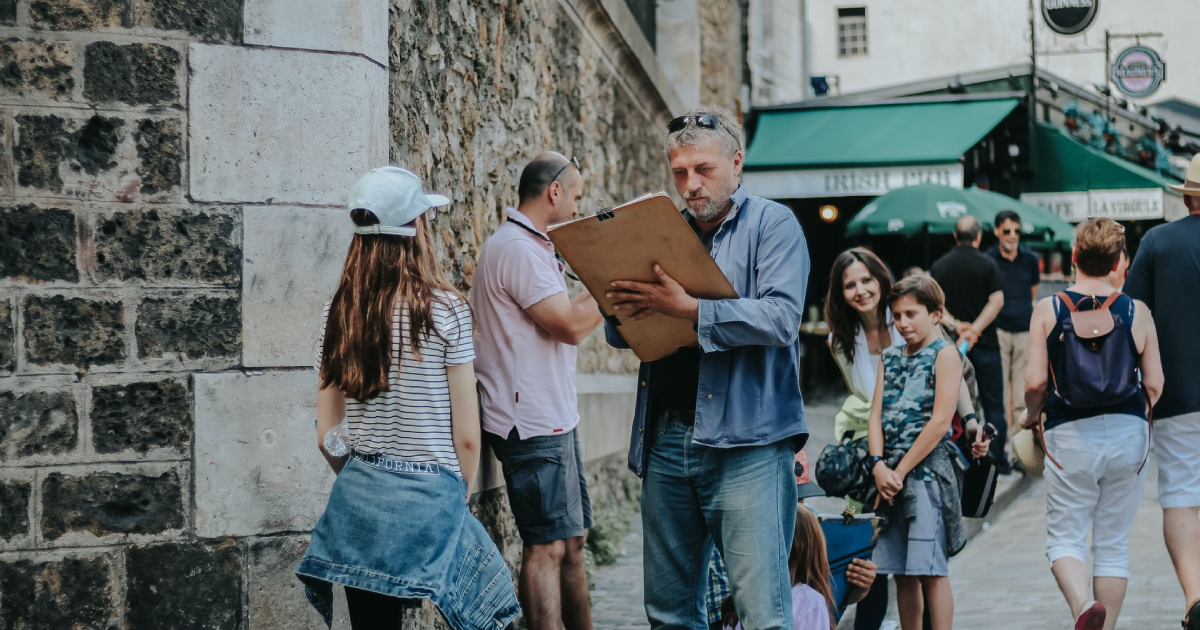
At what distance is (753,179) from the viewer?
16625 millimetres

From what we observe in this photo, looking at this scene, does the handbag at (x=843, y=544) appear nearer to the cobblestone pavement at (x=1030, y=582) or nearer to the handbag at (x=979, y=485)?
the handbag at (x=979, y=485)

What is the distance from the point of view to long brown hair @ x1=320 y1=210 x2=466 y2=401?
3.27 metres

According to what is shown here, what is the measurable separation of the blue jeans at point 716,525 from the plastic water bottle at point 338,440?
33.7 inches

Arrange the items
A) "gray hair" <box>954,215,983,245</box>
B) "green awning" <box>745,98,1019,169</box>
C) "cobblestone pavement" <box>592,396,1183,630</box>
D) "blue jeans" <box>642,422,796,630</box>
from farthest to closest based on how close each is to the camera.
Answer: "green awning" <box>745,98,1019,169</box> < "gray hair" <box>954,215,983,245</box> < "cobblestone pavement" <box>592,396,1183,630</box> < "blue jeans" <box>642,422,796,630</box>

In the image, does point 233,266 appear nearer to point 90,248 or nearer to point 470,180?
point 90,248

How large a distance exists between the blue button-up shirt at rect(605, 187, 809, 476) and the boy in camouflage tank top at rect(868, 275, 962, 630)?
1415mm

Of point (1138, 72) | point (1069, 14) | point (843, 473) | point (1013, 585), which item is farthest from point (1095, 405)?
point (1138, 72)

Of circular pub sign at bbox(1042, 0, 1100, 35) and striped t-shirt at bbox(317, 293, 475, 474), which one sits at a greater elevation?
circular pub sign at bbox(1042, 0, 1100, 35)

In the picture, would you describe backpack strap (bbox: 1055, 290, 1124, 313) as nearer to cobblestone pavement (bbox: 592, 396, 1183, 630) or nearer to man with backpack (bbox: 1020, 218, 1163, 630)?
man with backpack (bbox: 1020, 218, 1163, 630)

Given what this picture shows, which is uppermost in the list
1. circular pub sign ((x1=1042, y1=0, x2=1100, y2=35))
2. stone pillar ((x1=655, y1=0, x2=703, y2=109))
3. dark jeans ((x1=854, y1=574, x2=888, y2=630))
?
circular pub sign ((x1=1042, y1=0, x2=1100, y2=35))

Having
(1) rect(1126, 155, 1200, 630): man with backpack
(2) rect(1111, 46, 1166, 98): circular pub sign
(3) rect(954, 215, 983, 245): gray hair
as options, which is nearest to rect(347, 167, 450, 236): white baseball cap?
(1) rect(1126, 155, 1200, 630): man with backpack

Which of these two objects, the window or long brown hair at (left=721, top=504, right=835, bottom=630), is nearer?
long brown hair at (left=721, top=504, right=835, bottom=630)

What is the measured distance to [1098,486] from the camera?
4945 mm

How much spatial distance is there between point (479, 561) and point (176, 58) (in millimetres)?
1871
